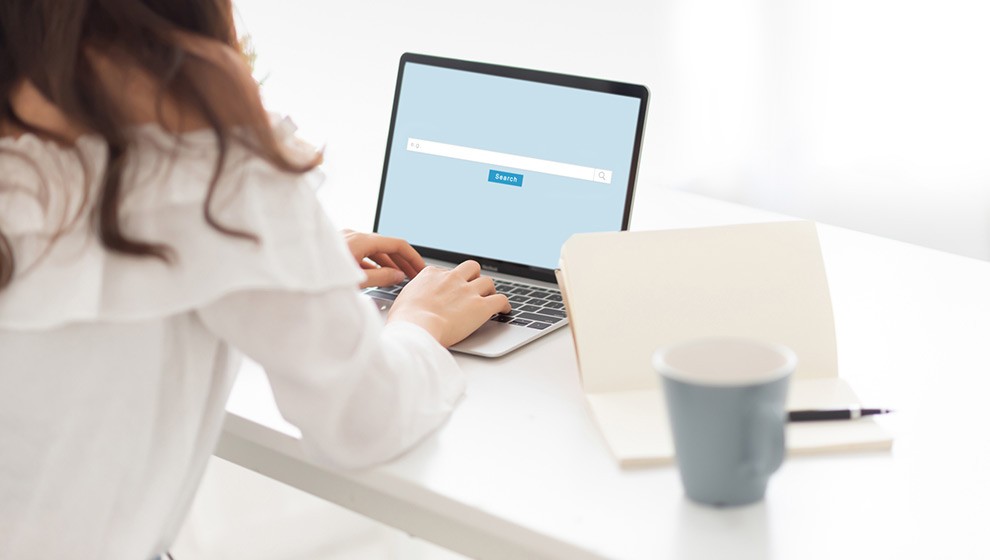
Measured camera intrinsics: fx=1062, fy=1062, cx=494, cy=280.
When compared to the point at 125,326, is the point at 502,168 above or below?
above

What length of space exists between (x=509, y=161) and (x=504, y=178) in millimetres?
19

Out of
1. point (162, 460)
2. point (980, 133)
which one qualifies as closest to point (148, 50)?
point (162, 460)

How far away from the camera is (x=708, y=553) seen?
1.99ft

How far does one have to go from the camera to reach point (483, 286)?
3.15ft

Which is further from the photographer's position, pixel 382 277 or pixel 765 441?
pixel 382 277

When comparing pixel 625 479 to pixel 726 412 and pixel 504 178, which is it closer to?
pixel 726 412

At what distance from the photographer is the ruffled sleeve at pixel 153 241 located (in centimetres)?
62

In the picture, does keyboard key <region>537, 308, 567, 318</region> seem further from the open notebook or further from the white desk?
the open notebook

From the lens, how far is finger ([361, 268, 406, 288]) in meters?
1.01

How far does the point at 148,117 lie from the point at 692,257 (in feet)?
1.38

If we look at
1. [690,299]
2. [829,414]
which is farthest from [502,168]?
[829,414]

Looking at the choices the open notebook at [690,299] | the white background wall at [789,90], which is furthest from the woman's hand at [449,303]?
the white background wall at [789,90]

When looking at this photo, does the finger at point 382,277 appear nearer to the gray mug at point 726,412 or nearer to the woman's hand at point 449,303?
the woman's hand at point 449,303

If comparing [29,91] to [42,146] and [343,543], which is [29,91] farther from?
[343,543]
